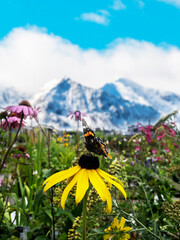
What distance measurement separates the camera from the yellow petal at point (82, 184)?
0.75 metres

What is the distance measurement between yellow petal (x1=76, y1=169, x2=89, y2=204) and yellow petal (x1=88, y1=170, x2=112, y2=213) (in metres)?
0.02

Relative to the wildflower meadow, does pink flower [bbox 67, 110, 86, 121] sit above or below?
above

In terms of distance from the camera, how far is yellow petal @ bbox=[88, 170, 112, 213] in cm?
76

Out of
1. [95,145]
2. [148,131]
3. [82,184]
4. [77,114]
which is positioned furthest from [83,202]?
[148,131]

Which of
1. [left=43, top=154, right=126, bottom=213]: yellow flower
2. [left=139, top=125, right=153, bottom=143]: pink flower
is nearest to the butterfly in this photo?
[left=43, top=154, right=126, bottom=213]: yellow flower

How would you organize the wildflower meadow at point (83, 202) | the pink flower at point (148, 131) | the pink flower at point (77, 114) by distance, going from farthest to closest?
1. the pink flower at point (148, 131)
2. the pink flower at point (77, 114)
3. the wildflower meadow at point (83, 202)

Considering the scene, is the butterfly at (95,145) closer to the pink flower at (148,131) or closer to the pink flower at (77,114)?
the pink flower at (77,114)

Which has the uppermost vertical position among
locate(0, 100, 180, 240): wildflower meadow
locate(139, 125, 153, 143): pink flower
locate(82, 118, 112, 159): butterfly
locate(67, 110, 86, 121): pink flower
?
locate(67, 110, 86, 121): pink flower

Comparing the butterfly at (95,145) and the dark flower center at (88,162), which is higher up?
the butterfly at (95,145)

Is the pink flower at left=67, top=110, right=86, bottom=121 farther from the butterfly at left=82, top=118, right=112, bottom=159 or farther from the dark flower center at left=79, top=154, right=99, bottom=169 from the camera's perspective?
the dark flower center at left=79, top=154, right=99, bottom=169

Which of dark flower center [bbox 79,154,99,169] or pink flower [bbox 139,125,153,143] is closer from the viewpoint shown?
dark flower center [bbox 79,154,99,169]

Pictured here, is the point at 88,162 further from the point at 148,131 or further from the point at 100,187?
the point at 148,131

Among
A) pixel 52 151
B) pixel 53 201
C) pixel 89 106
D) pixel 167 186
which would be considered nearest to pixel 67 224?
pixel 53 201

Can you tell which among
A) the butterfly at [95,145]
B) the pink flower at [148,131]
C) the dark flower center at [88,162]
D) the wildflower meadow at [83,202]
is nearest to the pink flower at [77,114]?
the wildflower meadow at [83,202]
